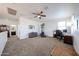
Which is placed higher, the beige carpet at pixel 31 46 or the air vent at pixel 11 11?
the air vent at pixel 11 11

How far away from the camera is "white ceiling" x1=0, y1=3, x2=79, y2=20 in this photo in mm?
1651

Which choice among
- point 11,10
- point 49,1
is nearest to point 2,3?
point 11,10

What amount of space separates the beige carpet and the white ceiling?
0.45 m

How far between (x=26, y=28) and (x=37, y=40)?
312mm

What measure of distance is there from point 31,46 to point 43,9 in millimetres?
A: 715

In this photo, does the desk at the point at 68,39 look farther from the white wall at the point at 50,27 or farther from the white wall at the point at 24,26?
the white wall at the point at 24,26

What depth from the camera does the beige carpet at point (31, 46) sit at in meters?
1.68

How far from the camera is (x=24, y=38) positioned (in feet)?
5.84

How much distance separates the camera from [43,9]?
5.58 feet

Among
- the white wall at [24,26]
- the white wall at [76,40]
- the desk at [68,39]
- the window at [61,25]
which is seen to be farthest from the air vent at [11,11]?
the white wall at [76,40]

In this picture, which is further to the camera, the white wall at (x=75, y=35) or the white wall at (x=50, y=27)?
the white wall at (x=50, y=27)

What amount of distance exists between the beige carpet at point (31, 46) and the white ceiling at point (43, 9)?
452mm

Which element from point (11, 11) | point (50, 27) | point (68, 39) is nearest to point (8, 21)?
point (11, 11)

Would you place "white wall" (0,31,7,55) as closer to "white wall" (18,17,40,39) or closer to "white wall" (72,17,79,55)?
"white wall" (18,17,40,39)
